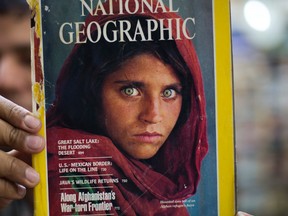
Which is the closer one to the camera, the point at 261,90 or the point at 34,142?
the point at 34,142

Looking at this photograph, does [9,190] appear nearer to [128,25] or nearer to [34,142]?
[34,142]

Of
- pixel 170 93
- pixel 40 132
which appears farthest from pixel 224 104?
pixel 40 132

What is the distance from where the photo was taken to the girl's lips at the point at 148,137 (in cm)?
60

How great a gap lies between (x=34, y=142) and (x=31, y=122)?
0.02m

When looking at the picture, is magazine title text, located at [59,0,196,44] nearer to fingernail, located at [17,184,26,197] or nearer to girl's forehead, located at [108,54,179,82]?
girl's forehead, located at [108,54,179,82]

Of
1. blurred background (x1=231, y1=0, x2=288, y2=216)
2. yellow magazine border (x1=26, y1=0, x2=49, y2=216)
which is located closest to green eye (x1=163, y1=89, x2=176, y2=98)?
yellow magazine border (x1=26, y1=0, x2=49, y2=216)

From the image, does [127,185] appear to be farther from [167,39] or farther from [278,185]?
[278,185]

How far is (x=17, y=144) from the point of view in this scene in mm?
596

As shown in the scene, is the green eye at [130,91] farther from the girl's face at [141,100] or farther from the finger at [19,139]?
the finger at [19,139]

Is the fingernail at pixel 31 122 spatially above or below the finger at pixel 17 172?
above

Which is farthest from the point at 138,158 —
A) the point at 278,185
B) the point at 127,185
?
the point at 278,185

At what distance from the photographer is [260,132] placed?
2.58 metres

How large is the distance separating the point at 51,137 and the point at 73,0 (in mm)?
172

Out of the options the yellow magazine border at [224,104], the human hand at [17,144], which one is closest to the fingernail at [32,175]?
the human hand at [17,144]
